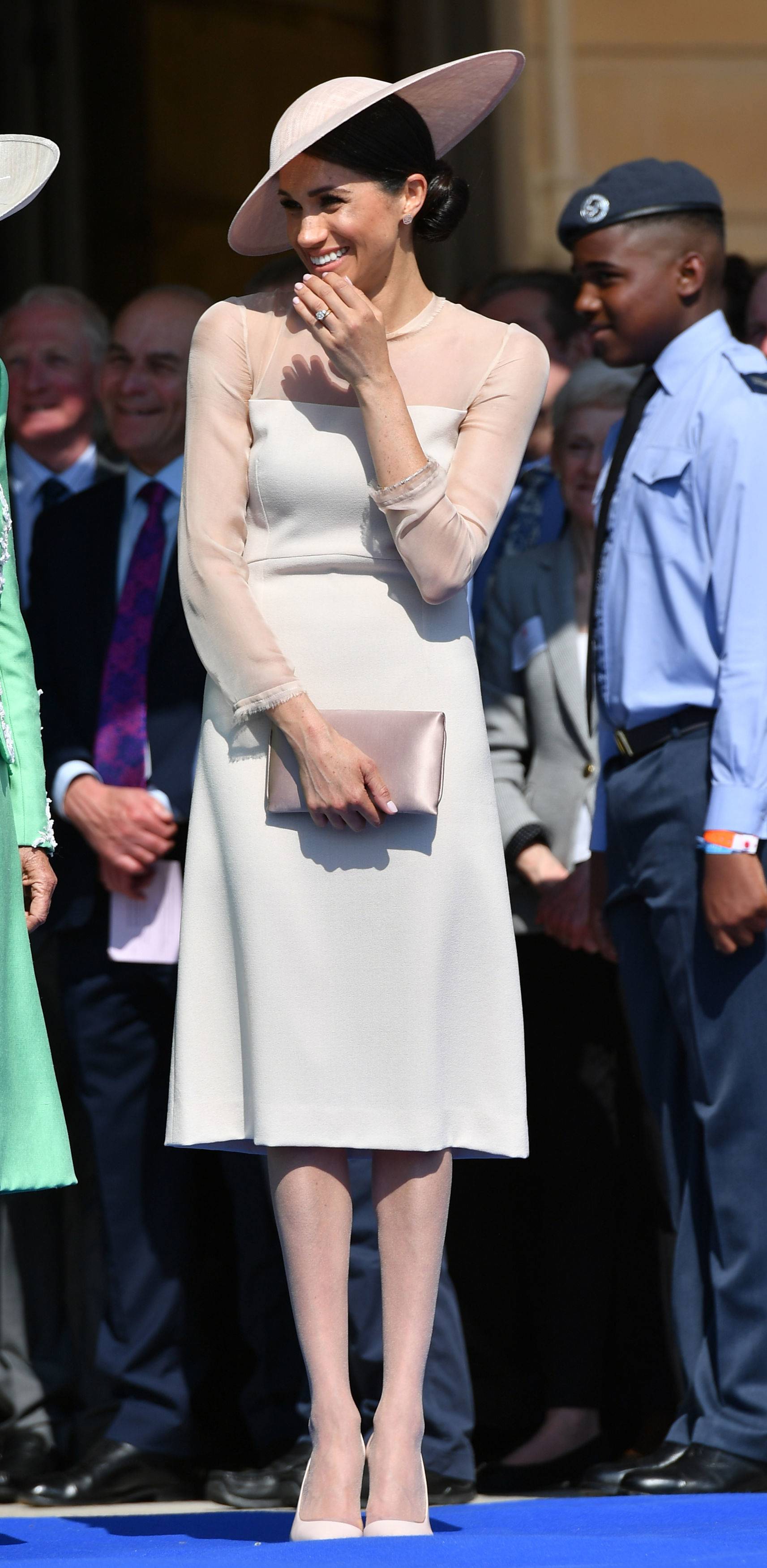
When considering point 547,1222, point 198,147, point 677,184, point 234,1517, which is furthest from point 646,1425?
point 198,147

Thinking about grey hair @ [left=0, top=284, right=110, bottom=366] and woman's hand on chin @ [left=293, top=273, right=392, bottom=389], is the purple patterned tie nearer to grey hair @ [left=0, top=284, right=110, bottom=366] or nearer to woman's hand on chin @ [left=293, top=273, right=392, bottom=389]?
grey hair @ [left=0, top=284, right=110, bottom=366]

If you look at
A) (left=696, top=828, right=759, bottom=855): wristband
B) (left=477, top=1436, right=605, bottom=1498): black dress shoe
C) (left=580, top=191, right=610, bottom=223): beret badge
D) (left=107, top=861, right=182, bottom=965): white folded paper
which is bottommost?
(left=477, top=1436, right=605, bottom=1498): black dress shoe

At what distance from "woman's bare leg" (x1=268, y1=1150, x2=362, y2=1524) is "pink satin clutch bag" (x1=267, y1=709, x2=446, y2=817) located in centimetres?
52

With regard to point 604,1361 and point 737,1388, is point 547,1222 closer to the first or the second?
point 604,1361

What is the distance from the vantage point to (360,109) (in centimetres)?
336

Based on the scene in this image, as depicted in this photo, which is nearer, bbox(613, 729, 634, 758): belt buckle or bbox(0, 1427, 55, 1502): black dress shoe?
bbox(613, 729, 634, 758): belt buckle

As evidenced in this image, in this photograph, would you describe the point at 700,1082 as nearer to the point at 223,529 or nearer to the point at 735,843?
the point at 735,843

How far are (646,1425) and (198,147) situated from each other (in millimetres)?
5559

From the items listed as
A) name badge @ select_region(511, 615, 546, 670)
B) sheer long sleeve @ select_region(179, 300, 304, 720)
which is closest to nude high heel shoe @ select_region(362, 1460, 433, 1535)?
sheer long sleeve @ select_region(179, 300, 304, 720)

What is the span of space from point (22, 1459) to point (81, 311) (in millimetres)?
2725

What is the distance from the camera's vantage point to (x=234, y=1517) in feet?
11.8

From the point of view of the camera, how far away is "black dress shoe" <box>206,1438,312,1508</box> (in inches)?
171

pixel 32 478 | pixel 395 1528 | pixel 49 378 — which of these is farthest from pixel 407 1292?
pixel 49 378

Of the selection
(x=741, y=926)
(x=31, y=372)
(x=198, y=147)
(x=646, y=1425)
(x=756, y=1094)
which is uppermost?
(x=198, y=147)
